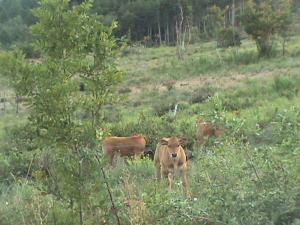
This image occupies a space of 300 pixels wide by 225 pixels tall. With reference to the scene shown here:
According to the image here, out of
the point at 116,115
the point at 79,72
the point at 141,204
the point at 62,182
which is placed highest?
the point at 79,72

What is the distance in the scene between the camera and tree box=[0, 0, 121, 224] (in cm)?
564

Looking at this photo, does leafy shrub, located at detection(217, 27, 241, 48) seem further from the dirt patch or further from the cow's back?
the cow's back

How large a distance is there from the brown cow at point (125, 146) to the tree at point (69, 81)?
6.40 metres

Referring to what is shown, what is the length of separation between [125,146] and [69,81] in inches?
267

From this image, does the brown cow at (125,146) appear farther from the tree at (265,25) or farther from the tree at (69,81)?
the tree at (265,25)

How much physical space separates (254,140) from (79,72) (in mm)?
5402

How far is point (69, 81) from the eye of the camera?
5.75 m

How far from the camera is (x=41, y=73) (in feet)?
18.4

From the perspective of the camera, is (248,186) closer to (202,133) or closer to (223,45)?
(202,133)

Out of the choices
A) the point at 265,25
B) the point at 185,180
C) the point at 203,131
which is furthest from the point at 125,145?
the point at 265,25

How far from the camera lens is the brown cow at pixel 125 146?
1236cm

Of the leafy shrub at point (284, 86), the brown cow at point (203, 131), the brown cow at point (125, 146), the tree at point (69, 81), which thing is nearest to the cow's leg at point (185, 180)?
the tree at point (69, 81)

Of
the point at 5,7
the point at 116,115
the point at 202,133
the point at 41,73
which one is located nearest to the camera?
the point at 41,73

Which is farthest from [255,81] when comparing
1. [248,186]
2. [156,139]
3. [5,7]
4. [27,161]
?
[5,7]
